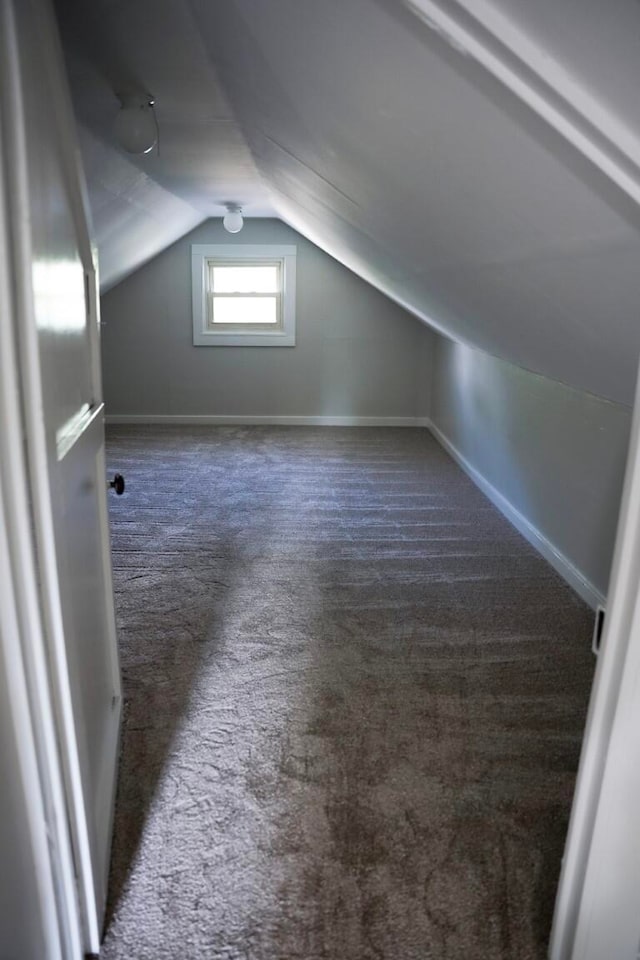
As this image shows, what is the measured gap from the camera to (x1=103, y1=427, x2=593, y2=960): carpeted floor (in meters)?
1.23

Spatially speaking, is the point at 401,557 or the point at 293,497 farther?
the point at 293,497

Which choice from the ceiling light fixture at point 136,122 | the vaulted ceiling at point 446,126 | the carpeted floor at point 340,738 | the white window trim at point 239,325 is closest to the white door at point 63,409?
the carpeted floor at point 340,738

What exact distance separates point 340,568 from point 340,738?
116 centimetres

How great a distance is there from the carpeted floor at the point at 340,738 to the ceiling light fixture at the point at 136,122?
1.60m

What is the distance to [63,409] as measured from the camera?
113 centimetres

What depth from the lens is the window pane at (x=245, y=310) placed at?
234 inches

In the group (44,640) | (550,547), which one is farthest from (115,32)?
(550,547)

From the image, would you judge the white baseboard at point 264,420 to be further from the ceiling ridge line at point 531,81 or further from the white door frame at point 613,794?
the ceiling ridge line at point 531,81

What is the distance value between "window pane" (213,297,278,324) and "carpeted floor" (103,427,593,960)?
2.99 meters

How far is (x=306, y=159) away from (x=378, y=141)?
0.77 meters

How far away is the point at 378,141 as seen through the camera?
1343 mm

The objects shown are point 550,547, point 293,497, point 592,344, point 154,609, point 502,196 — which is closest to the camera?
point 502,196

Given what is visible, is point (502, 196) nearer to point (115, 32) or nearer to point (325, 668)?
point (115, 32)

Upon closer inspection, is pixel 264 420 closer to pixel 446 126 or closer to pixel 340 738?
pixel 340 738
